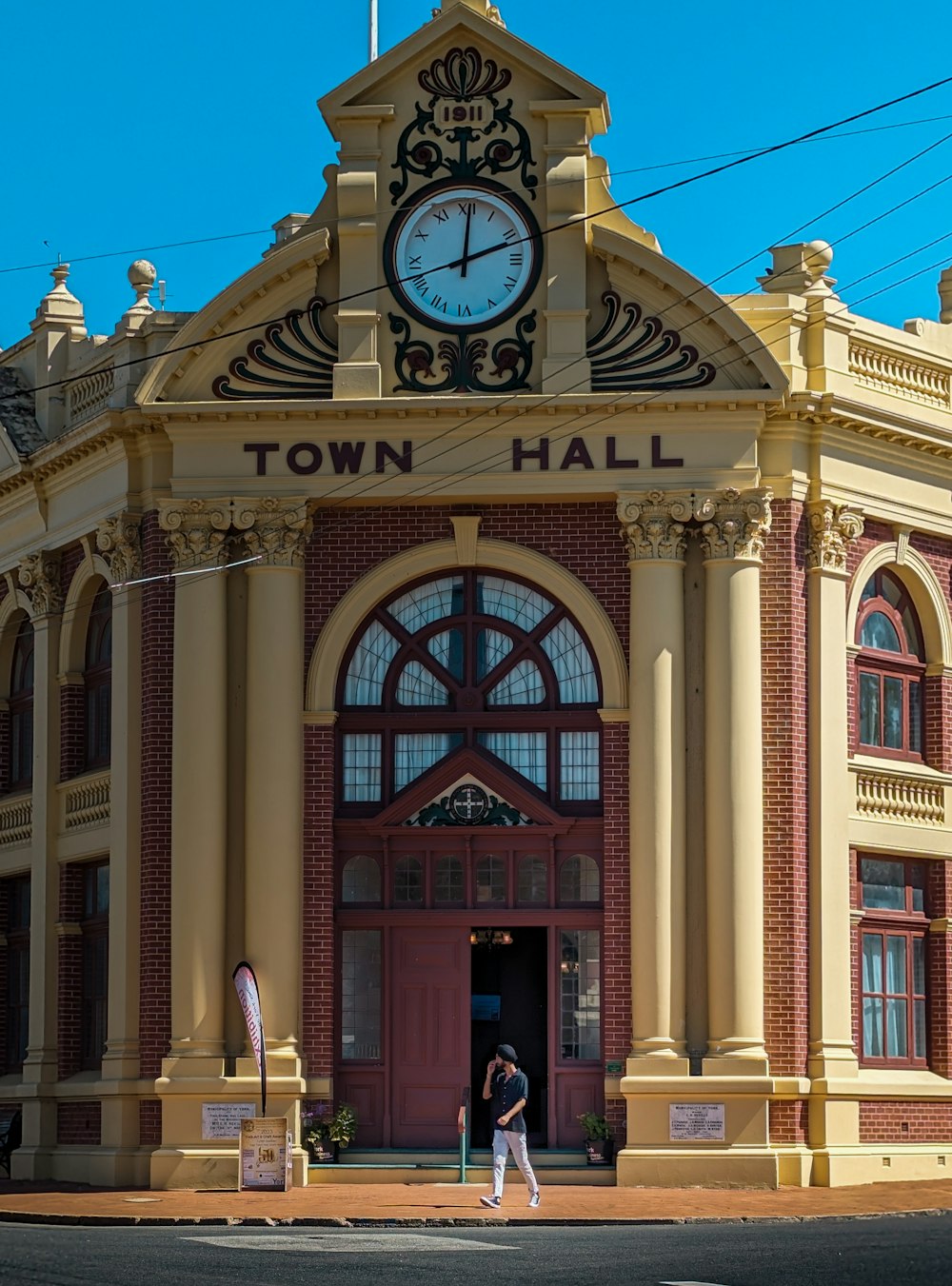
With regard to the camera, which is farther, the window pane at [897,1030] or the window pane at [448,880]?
the window pane at [897,1030]

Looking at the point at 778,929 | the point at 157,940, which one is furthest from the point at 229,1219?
the point at 778,929

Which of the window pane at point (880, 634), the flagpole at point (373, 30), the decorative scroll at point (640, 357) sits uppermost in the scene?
the flagpole at point (373, 30)

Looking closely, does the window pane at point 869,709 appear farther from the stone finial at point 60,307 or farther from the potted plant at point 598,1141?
the stone finial at point 60,307

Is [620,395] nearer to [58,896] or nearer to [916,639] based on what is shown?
[916,639]

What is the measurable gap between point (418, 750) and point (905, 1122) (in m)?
7.74

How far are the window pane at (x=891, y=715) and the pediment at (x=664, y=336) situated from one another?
4820 mm

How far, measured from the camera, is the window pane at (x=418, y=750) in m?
30.5

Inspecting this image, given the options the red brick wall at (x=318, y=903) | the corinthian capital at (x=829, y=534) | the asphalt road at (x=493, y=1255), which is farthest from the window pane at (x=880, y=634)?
the asphalt road at (x=493, y=1255)

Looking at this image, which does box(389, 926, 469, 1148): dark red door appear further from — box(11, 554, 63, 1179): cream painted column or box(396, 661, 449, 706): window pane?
box(11, 554, 63, 1179): cream painted column

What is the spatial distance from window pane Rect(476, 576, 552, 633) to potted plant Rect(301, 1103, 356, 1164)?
6.45m

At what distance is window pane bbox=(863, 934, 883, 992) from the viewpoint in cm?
3106

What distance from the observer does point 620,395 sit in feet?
97.8

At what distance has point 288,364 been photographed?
3055 cm

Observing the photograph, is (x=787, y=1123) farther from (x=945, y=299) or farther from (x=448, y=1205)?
(x=945, y=299)
